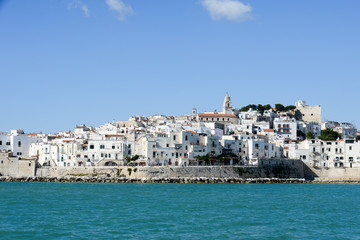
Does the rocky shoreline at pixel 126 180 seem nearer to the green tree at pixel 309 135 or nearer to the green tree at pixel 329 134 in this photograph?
the green tree at pixel 309 135

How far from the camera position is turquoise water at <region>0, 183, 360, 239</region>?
2488 centimetres

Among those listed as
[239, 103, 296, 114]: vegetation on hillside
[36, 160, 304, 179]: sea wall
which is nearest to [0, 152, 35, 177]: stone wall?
[36, 160, 304, 179]: sea wall

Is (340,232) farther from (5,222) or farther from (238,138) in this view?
(238,138)

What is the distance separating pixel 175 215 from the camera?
101 feet

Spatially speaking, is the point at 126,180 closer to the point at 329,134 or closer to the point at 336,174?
the point at 336,174

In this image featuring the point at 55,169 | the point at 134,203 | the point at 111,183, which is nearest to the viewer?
the point at 134,203

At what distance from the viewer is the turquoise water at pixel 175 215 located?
81.6 ft

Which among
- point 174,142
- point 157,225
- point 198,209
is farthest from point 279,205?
point 174,142

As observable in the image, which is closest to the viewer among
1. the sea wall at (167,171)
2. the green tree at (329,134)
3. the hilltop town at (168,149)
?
the sea wall at (167,171)

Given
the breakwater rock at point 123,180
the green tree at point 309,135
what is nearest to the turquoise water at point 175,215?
the breakwater rock at point 123,180

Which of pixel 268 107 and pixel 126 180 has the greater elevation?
pixel 268 107

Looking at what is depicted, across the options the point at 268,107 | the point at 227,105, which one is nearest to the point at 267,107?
the point at 268,107

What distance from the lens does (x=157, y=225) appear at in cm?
2711

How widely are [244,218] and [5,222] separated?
41.5 ft
